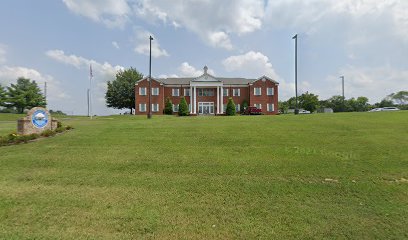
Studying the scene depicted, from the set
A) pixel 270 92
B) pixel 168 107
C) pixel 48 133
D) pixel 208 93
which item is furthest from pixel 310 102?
pixel 48 133

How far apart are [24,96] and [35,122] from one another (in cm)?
4563

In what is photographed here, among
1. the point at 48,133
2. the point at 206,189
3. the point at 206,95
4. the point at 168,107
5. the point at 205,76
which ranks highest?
the point at 205,76

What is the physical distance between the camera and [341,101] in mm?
71500

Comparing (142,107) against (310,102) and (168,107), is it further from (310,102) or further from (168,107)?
(310,102)

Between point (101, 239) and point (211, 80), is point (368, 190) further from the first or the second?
point (211, 80)

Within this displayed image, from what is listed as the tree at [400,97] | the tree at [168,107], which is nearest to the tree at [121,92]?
the tree at [168,107]

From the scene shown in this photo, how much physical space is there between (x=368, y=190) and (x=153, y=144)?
24.6 ft

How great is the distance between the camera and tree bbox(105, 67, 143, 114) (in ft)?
186

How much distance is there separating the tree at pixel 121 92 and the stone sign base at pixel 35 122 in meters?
45.0

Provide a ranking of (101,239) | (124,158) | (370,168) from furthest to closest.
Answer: (124,158) → (370,168) → (101,239)

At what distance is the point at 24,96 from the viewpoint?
1918 inches

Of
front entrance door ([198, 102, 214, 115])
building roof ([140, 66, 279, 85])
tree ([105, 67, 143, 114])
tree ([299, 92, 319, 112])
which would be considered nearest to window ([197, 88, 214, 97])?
front entrance door ([198, 102, 214, 115])

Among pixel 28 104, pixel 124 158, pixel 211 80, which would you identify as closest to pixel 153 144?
pixel 124 158

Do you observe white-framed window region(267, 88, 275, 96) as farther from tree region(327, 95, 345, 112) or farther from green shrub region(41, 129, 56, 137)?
green shrub region(41, 129, 56, 137)
